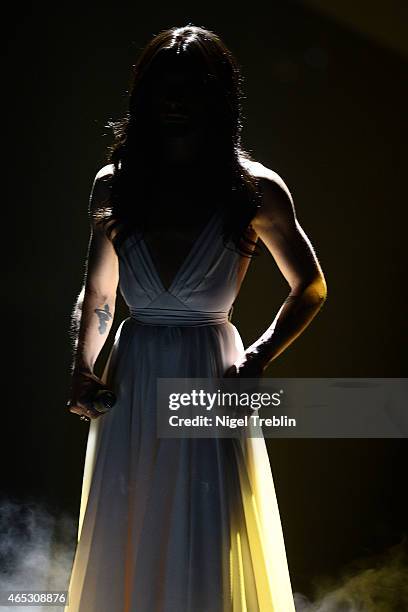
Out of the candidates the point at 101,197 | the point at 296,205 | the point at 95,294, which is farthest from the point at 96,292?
the point at 296,205

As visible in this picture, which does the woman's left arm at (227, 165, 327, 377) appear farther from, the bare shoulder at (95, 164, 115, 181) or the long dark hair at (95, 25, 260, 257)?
the bare shoulder at (95, 164, 115, 181)

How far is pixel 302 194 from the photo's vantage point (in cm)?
218

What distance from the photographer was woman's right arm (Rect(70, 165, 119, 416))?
1.79 m

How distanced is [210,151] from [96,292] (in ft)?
1.12

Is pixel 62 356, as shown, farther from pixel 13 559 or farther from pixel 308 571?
pixel 308 571

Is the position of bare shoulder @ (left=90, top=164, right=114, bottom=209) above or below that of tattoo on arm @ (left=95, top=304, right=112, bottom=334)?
above

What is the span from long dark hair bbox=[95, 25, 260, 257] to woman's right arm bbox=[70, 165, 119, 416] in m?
0.03

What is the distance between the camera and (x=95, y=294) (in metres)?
1.82

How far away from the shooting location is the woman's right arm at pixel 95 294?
5.87 feet

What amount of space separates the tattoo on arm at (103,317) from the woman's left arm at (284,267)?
0.93 feet

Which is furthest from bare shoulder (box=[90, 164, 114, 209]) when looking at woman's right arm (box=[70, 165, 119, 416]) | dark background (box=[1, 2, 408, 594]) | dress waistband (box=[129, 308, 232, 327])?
dark background (box=[1, 2, 408, 594])

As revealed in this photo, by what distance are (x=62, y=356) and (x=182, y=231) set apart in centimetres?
73

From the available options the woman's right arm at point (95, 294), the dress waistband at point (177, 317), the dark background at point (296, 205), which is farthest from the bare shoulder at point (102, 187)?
the dark background at point (296, 205)

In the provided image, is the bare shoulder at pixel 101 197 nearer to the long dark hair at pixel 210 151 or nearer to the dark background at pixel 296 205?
the long dark hair at pixel 210 151
